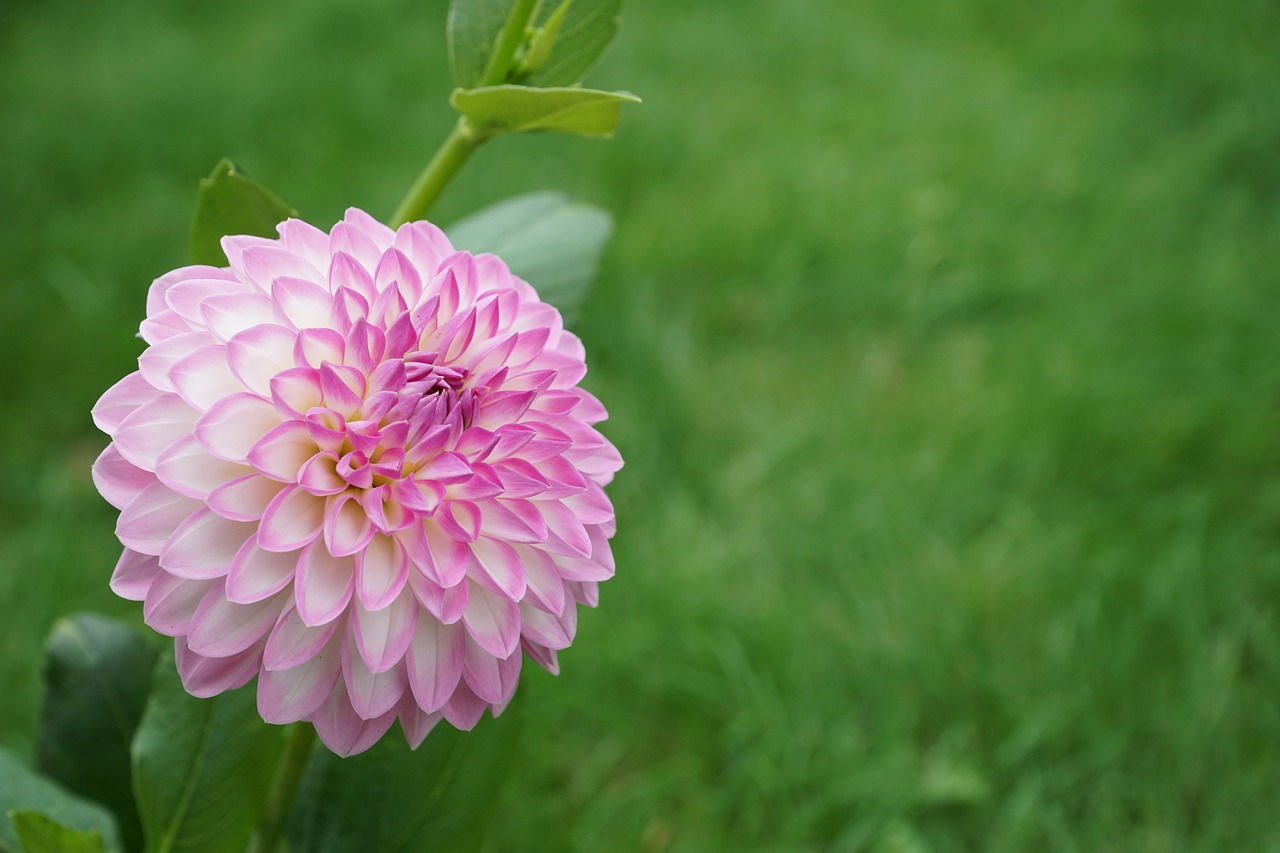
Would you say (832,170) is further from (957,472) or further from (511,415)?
(511,415)

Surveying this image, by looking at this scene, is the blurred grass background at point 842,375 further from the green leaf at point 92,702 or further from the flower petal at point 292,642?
the flower petal at point 292,642

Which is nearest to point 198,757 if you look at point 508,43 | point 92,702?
point 92,702

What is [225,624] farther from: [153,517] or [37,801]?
[37,801]

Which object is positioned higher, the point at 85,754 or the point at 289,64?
the point at 289,64

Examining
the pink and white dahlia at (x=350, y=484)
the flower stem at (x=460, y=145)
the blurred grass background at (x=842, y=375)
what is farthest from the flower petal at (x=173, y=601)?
the blurred grass background at (x=842, y=375)

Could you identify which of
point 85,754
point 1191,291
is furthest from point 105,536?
point 1191,291

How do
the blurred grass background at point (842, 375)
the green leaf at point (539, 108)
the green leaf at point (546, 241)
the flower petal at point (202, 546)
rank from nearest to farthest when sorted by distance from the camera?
the flower petal at point (202, 546), the green leaf at point (539, 108), the green leaf at point (546, 241), the blurred grass background at point (842, 375)
